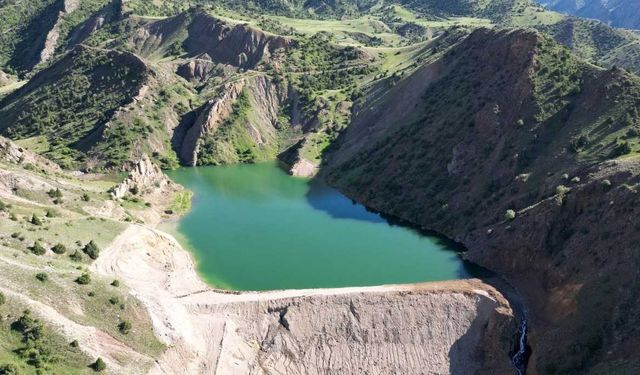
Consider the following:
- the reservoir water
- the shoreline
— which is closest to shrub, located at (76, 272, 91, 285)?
the shoreline

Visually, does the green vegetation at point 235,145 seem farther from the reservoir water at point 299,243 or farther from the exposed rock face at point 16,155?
the exposed rock face at point 16,155

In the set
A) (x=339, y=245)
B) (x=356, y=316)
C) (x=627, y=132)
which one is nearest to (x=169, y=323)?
(x=356, y=316)

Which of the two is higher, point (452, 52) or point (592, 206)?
point (452, 52)

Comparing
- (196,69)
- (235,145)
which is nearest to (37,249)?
(235,145)

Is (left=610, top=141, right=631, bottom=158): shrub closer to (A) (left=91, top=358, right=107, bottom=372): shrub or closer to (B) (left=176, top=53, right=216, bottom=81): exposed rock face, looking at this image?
(A) (left=91, top=358, right=107, bottom=372): shrub

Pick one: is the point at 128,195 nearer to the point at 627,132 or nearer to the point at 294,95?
the point at 294,95
